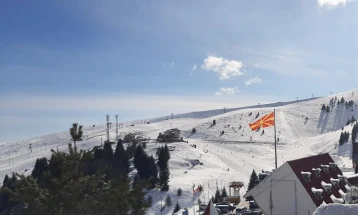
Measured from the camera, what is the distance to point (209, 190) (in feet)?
240

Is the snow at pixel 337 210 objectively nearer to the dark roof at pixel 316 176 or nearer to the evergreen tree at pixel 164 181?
the dark roof at pixel 316 176

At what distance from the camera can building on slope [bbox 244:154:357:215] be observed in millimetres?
30030

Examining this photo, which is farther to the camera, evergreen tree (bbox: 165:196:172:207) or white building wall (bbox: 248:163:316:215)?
evergreen tree (bbox: 165:196:172:207)

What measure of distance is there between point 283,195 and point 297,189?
1415mm

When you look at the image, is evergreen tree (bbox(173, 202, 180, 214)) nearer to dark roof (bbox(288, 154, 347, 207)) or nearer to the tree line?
dark roof (bbox(288, 154, 347, 207))

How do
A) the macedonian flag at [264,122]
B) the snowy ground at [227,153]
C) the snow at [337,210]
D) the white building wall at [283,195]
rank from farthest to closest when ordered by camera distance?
1. the snowy ground at [227,153]
2. the macedonian flag at [264,122]
3. the white building wall at [283,195]
4. the snow at [337,210]

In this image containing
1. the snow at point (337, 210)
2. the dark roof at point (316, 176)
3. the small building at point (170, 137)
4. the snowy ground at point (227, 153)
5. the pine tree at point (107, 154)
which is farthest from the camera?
the small building at point (170, 137)

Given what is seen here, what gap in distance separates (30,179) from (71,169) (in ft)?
6.03

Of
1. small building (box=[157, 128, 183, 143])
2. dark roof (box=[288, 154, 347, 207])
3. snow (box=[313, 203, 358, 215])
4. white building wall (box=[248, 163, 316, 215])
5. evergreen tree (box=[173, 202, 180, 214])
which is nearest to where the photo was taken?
snow (box=[313, 203, 358, 215])

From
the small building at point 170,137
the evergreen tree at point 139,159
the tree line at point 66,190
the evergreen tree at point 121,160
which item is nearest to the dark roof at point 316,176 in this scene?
the tree line at point 66,190

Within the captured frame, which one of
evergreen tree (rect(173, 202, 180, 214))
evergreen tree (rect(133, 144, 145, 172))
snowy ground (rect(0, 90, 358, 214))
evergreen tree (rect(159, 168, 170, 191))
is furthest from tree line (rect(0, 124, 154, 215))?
evergreen tree (rect(133, 144, 145, 172))

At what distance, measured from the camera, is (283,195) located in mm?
31375

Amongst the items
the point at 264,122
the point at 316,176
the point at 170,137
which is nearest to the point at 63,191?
the point at 316,176

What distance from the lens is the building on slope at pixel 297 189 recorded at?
3003cm
